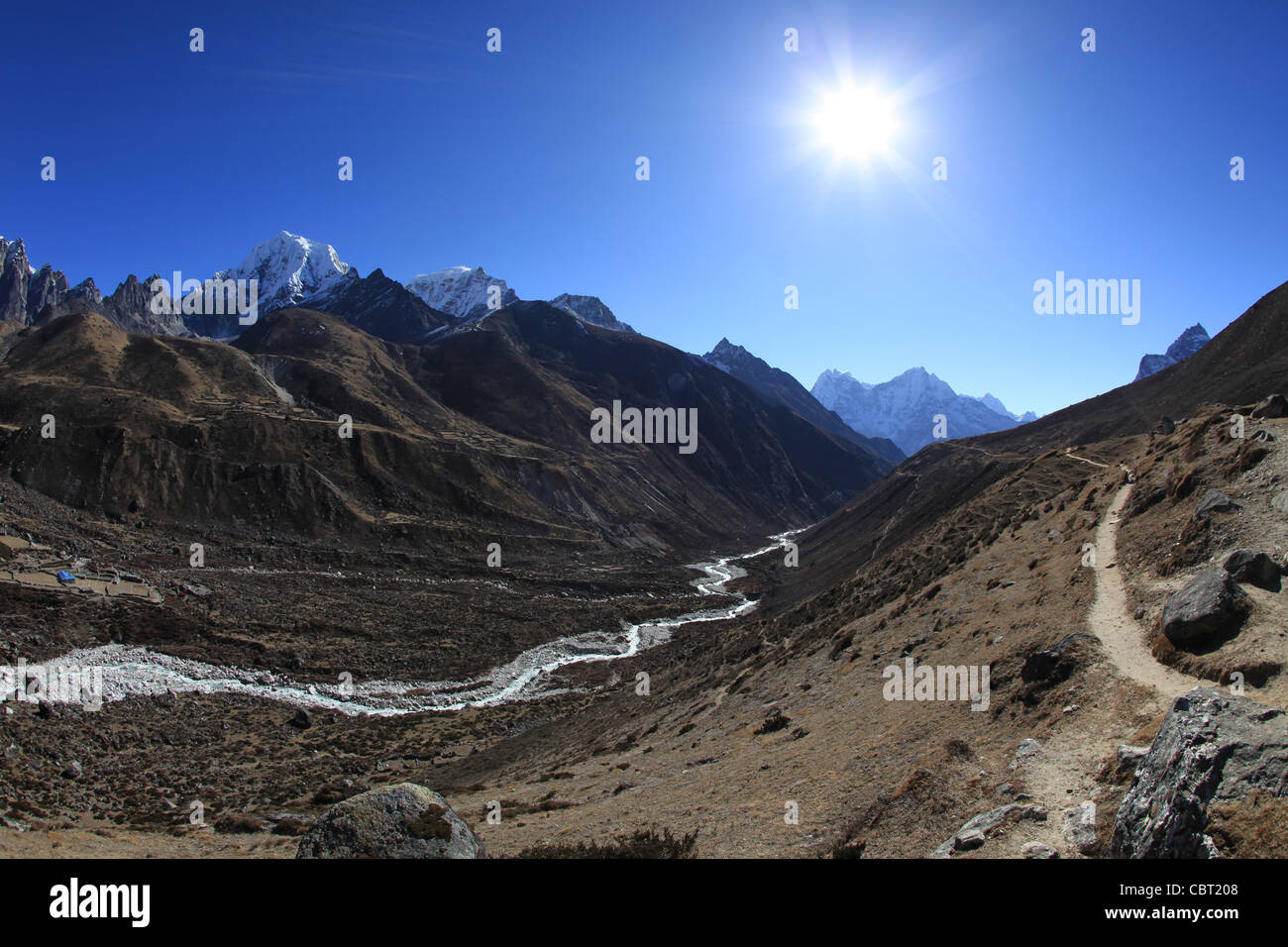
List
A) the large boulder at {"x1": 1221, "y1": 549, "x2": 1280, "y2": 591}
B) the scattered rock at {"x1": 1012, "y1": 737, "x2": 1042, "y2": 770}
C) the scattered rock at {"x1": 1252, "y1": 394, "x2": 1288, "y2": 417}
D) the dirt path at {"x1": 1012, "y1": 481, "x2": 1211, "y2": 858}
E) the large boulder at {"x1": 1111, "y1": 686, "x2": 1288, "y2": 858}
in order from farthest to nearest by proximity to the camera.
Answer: the scattered rock at {"x1": 1252, "y1": 394, "x2": 1288, "y2": 417}
the large boulder at {"x1": 1221, "y1": 549, "x2": 1280, "y2": 591}
the scattered rock at {"x1": 1012, "y1": 737, "x2": 1042, "y2": 770}
the dirt path at {"x1": 1012, "y1": 481, "x2": 1211, "y2": 858}
the large boulder at {"x1": 1111, "y1": 686, "x2": 1288, "y2": 858}

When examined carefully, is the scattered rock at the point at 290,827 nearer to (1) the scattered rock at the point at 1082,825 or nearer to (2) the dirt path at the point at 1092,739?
(2) the dirt path at the point at 1092,739

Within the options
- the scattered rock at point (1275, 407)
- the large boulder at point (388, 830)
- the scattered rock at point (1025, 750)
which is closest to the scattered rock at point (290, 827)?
the large boulder at point (388, 830)

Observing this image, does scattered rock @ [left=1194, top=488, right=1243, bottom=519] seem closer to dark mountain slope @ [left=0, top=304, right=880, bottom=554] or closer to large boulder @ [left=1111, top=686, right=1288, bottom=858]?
large boulder @ [left=1111, top=686, right=1288, bottom=858]

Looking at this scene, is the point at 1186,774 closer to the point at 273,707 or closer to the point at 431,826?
the point at 431,826

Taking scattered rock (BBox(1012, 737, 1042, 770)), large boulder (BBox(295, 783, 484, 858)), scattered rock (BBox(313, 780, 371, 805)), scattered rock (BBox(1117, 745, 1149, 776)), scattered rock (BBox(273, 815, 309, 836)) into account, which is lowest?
scattered rock (BBox(313, 780, 371, 805))

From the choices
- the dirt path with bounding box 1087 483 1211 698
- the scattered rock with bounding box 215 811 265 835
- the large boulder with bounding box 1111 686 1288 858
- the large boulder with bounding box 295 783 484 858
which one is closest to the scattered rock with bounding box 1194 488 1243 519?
the dirt path with bounding box 1087 483 1211 698

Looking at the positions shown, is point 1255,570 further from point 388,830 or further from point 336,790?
point 336,790
